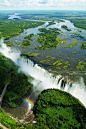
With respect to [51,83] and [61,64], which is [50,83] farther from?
[61,64]

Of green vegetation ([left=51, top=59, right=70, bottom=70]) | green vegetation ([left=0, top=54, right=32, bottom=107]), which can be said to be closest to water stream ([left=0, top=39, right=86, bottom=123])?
green vegetation ([left=0, top=54, right=32, bottom=107])

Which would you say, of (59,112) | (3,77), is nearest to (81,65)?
(59,112)

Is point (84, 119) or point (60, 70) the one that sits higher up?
point (60, 70)

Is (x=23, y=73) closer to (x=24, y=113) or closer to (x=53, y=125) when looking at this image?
(x=24, y=113)

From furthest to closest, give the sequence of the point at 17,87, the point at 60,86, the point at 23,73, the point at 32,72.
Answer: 1. the point at 32,72
2. the point at 23,73
3. the point at 60,86
4. the point at 17,87

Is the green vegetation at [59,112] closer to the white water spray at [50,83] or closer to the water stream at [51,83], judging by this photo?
the water stream at [51,83]

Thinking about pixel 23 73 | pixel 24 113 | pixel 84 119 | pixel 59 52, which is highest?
pixel 59 52

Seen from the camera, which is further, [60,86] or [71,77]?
[71,77]

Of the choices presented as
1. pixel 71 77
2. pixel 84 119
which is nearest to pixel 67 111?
pixel 84 119
